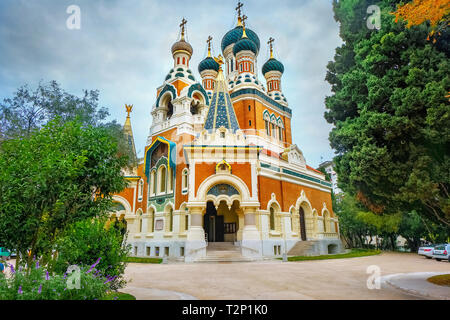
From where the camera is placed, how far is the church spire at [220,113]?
19.0m

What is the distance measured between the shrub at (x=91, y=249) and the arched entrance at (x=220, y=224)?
1394cm

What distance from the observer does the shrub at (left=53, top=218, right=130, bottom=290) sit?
6.02 metres

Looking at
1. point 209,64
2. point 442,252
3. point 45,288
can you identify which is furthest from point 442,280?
point 209,64

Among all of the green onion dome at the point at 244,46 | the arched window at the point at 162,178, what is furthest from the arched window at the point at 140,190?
the green onion dome at the point at 244,46

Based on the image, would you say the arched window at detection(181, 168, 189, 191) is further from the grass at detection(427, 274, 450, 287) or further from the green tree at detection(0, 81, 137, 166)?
the grass at detection(427, 274, 450, 287)

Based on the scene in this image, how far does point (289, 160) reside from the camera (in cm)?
2242

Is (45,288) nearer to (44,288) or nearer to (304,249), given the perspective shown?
(44,288)

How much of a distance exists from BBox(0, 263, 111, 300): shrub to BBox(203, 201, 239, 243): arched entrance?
15.6 metres

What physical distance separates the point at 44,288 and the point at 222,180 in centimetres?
1303

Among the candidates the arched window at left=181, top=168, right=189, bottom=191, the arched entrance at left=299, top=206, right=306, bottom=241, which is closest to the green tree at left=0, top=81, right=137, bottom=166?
the arched window at left=181, top=168, right=189, bottom=191

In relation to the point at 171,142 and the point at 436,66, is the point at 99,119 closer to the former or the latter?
the point at 171,142
